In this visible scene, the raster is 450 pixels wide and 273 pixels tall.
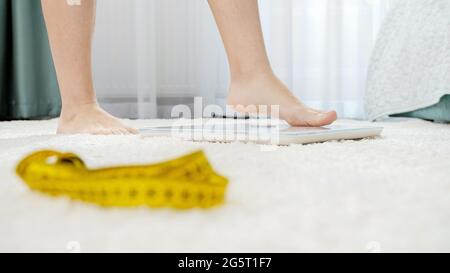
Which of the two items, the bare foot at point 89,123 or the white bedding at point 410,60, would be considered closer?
the bare foot at point 89,123

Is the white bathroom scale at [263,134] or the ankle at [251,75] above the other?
the ankle at [251,75]

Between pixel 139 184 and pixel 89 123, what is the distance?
0.65 meters

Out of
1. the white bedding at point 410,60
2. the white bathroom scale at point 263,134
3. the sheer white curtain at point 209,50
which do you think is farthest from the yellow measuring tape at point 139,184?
the sheer white curtain at point 209,50

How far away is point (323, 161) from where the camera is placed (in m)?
0.63

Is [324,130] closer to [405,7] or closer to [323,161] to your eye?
[323,161]

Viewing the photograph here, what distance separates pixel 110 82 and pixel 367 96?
107cm

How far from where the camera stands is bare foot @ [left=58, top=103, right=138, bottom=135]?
1.00m

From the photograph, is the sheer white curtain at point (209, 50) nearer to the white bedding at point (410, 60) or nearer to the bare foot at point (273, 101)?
the white bedding at point (410, 60)

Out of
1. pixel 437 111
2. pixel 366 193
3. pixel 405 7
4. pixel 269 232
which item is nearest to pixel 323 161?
pixel 366 193

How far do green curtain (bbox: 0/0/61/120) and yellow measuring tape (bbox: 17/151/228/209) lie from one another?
168 cm

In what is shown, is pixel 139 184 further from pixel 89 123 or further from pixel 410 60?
pixel 410 60

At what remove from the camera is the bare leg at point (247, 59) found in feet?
3.33

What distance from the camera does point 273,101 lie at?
39.6 inches

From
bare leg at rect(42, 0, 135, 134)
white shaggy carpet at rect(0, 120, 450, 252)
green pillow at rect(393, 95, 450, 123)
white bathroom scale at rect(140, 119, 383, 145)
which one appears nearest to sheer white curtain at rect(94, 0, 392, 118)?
green pillow at rect(393, 95, 450, 123)
